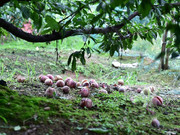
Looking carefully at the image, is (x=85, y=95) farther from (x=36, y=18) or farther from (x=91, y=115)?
(x=36, y=18)

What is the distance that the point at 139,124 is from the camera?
4.04 feet

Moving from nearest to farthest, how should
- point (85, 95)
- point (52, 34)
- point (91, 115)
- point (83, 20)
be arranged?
point (91, 115) < point (83, 20) < point (52, 34) < point (85, 95)

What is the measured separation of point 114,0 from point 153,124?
844mm

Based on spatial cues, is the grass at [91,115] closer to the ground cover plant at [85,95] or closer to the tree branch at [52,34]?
the ground cover plant at [85,95]

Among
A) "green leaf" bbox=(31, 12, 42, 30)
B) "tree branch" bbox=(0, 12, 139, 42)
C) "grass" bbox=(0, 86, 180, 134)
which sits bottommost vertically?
"grass" bbox=(0, 86, 180, 134)

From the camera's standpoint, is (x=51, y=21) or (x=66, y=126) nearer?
(x=66, y=126)

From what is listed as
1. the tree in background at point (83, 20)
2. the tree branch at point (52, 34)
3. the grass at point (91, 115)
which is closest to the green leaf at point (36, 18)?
the tree in background at point (83, 20)

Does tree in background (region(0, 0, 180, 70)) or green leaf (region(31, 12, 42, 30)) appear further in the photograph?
green leaf (region(31, 12, 42, 30))

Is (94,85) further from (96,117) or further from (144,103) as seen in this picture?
(96,117)

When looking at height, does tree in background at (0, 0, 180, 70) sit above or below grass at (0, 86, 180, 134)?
above

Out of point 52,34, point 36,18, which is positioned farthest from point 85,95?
point 36,18

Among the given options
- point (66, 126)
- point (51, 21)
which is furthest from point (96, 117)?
point (51, 21)

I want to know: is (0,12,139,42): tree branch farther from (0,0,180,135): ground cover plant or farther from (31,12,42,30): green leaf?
(31,12,42,30): green leaf

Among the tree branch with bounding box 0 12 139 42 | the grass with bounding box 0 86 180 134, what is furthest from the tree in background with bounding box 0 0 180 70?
the grass with bounding box 0 86 180 134
